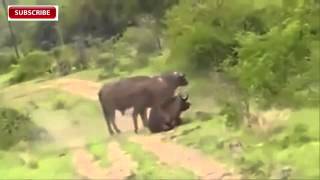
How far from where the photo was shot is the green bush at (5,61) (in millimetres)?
8039

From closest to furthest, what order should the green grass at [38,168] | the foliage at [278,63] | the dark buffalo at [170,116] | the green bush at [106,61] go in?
the foliage at [278,63]
the green grass at [38,168]
the dark buffalo at [170,116]
the green bush at [106,61]

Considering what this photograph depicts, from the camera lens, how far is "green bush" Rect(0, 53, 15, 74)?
8039 mm

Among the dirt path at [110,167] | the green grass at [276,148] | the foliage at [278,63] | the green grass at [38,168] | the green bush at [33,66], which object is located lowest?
the green grass at [38,168]

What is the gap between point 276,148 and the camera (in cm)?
597

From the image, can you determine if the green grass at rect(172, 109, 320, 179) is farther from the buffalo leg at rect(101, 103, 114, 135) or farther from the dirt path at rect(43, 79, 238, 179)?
the buffalo leg at rect(101, 103, 114, 135)

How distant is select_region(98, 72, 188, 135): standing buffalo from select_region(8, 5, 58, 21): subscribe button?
0.87m

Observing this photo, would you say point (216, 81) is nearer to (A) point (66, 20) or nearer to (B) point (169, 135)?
(B) point (169, 135)

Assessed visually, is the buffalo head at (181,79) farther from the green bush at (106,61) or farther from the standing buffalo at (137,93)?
the green bush at (106,61)

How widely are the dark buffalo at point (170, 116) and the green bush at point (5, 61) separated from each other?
1526 millimetres

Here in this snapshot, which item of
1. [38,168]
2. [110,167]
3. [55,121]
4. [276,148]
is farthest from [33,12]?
[276,148]

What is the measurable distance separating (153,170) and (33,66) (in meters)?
2.18

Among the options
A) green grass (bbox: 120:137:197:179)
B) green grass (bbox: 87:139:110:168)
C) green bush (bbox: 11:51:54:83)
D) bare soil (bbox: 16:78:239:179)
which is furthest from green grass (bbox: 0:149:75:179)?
green bush (bbox: 11:51:54:83)

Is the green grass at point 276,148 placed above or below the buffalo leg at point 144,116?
above

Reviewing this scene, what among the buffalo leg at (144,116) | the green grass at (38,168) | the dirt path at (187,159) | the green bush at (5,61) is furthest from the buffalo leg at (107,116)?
the green bush at (5,61)
